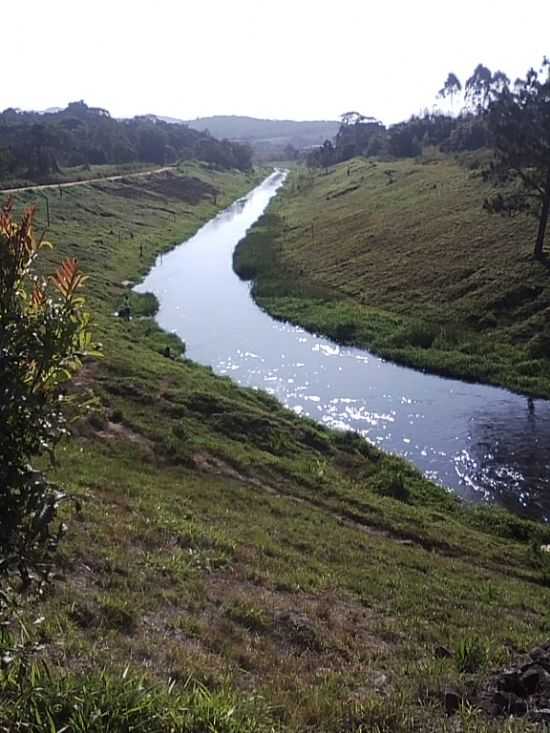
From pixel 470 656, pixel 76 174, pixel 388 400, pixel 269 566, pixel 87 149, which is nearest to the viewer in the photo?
pixel 470 656

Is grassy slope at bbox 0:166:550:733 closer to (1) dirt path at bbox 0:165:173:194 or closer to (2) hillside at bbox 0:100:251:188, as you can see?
(1) dirt path at bbox 0:165:173:194

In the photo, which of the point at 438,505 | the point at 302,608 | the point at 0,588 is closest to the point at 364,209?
the point at 438,505

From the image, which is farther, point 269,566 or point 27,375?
point 269,566

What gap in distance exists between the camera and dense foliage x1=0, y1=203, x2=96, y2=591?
462 cm

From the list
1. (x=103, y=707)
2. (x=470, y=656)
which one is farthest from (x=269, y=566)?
(x=103, y=707)

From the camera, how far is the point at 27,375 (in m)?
4.75

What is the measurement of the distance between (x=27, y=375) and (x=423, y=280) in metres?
44.3

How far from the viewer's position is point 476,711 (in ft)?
25.6

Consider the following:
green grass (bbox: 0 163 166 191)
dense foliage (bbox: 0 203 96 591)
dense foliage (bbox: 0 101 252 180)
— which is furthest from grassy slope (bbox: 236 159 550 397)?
dense foliage (bbox: 0 101 252 180)

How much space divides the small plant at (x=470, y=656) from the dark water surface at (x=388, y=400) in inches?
472

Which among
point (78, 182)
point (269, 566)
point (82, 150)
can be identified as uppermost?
point (82, 150)

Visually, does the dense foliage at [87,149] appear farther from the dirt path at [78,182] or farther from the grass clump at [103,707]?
the grass clump at [103,707]

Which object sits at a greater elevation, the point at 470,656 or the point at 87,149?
the point at 87,149

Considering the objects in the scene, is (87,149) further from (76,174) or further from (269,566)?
(269,566)
